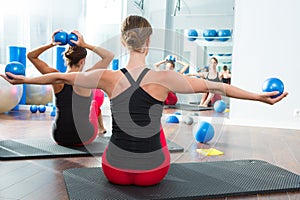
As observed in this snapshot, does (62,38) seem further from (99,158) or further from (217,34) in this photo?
(217,34)

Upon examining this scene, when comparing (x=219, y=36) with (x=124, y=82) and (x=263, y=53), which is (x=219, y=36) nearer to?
(x=263, y=53)

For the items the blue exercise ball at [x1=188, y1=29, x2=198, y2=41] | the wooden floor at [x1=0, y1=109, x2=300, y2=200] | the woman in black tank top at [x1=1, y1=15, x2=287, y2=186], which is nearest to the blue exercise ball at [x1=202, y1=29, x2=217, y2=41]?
the blue exercise ball at [x1=188, y1=29, x2=198, y2=41]

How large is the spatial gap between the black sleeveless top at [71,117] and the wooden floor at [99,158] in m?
0.34

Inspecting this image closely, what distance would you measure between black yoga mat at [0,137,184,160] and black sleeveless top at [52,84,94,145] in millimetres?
88

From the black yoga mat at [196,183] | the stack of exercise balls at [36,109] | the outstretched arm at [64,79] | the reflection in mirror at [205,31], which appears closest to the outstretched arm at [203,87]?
the outstretched arm at [64,79]

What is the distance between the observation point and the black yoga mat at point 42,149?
2.38 m

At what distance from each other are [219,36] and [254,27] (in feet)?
1.80

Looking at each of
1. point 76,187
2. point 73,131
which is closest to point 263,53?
point 73,131

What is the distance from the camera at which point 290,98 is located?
4.55 m

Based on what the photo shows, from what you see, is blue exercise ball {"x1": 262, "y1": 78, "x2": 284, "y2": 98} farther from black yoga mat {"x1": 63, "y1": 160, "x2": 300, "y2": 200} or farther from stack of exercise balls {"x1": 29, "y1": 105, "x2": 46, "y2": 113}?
stack of exercise balls {"x1": 29, "y1": 105, "x2": 46, "y2": 113}

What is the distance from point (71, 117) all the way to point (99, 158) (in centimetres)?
43

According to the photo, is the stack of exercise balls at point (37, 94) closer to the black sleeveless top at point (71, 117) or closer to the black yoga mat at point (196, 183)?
the black sleeveless top at point (71, 117)

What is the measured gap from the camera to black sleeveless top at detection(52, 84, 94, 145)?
261 centimetres

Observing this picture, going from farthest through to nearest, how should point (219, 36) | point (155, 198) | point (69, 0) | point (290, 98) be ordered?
point (69, 0) → point (219, 36) → point (290, 98) → point (155, 198)
